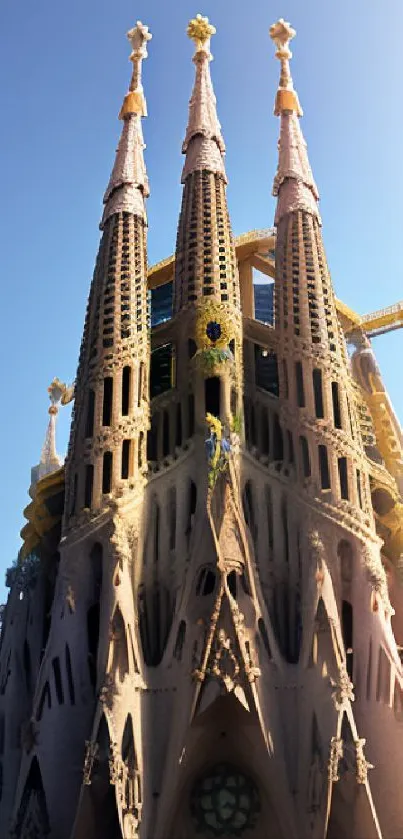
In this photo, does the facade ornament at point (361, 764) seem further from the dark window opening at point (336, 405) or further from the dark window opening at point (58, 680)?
the dark window opening at point (336, 405)

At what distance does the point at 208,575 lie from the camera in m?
22.7

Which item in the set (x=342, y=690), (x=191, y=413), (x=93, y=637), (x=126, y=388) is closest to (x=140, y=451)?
(x=191, y=413)

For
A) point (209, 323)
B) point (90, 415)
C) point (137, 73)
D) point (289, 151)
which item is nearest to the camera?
point (90, 415)

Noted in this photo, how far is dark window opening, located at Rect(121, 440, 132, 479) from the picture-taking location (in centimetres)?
2508

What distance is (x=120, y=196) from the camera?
31.2 m

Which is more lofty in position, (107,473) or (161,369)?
(161,369)

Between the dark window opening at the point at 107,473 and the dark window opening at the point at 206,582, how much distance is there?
3.64 metres

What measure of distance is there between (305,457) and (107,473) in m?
5.29

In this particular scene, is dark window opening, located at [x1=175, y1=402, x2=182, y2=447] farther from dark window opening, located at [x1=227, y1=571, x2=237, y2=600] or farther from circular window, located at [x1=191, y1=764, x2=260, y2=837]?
circular window, located at [x1=191, y1=764, x2=260, y2=837]

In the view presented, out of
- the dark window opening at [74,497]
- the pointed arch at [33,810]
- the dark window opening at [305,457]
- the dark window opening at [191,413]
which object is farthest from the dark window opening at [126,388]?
the pointed arch at [33,810]

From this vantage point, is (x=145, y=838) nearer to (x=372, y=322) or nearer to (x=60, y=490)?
(x=60, y=490)

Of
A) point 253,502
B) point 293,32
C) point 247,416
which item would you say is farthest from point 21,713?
point 293,32

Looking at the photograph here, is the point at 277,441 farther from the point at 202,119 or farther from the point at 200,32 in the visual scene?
the point at 200,32

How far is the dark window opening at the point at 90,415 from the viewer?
2574 cm
